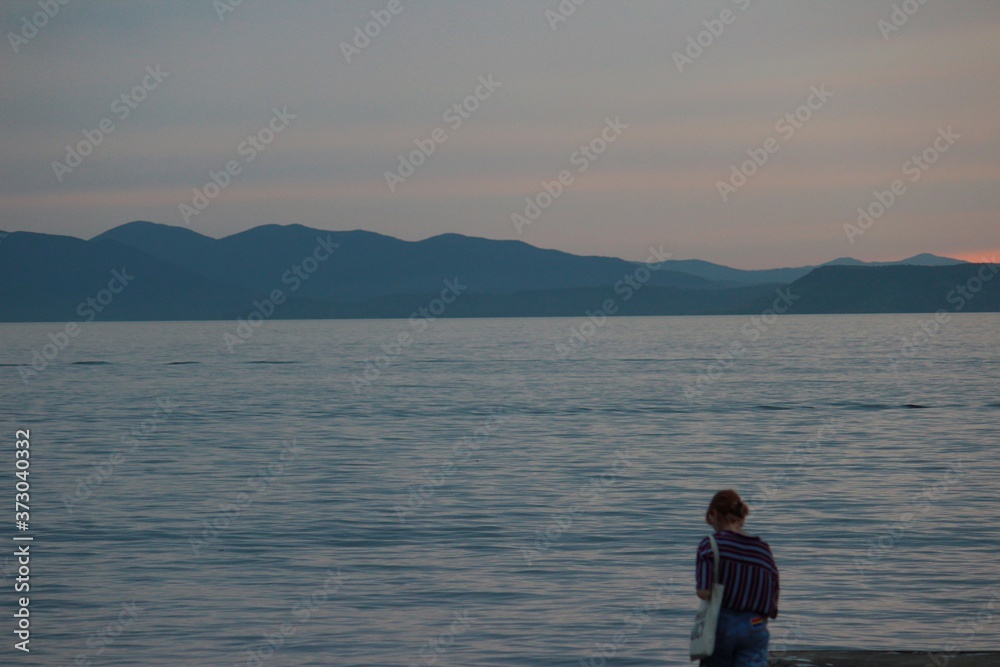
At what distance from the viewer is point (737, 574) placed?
7.34 meters

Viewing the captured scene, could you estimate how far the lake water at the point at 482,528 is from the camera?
43.3ft

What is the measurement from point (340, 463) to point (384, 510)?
9218mm

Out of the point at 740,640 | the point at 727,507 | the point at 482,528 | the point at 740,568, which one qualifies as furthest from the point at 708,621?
the point at 482,528

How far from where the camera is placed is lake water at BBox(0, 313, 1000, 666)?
43.3ft

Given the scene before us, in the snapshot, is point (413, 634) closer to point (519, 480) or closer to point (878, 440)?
point (519, 480)

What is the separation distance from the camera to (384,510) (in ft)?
74.0

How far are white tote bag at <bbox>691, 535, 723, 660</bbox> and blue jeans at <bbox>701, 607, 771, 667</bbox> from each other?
11 cm

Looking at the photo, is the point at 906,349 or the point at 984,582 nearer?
the point at 984,582

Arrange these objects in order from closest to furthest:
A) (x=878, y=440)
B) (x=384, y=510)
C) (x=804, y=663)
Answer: (x=804, y=663) < (x=384, y=510) < (x=878, y=440)

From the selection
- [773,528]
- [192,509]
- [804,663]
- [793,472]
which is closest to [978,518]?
[773,528]

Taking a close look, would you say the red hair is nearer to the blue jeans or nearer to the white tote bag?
the white tote bag

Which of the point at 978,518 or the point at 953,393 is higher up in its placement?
the point at 953,393

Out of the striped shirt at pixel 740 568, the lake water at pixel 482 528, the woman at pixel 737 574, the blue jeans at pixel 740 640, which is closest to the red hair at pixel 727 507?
the woman at pixel 737 574

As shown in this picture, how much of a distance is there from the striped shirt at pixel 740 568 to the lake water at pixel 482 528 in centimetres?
512
